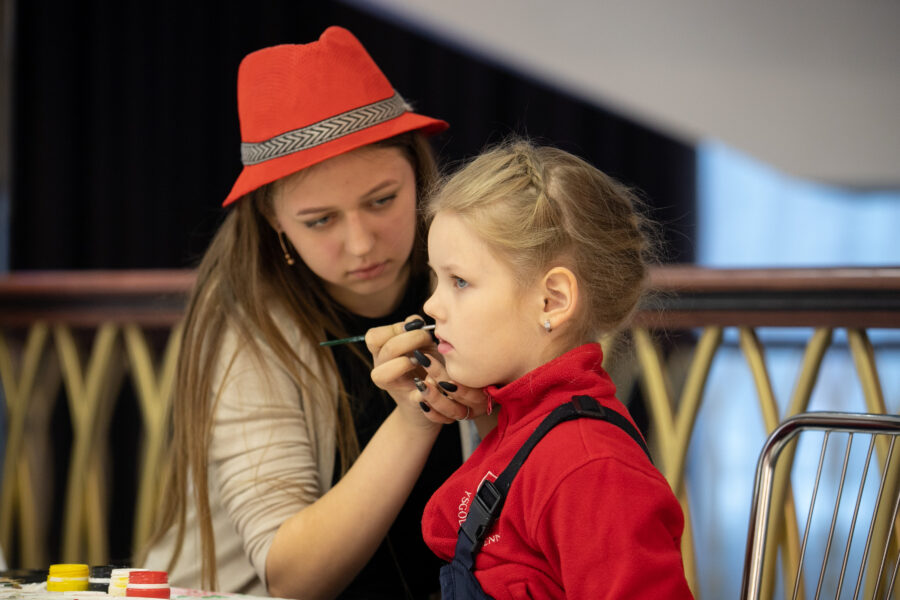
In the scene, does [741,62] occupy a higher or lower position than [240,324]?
higher

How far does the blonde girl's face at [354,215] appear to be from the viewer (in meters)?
1.33

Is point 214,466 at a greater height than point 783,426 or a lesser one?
lesser

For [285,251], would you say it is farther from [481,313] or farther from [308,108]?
[481,313]


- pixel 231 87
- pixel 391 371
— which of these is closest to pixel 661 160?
pixel 231 87

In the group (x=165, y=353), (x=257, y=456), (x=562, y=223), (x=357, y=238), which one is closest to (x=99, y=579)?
(x=257, y=456)

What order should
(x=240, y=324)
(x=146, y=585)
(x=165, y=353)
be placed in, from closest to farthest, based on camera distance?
1. (x=146, y=585)
2. (x=240, y=324)
3. (x=165, y=353)

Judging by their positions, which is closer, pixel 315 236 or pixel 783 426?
pixel 783 426

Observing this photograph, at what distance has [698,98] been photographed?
150 inches

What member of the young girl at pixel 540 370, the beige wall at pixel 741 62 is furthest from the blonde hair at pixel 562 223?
the beige wall at pixel 741 62

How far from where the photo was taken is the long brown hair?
4.59 feet

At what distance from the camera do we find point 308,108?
132 centimetres

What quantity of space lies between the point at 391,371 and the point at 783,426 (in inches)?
18.0

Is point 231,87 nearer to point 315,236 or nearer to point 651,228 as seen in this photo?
point 315,236

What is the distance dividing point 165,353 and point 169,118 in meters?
2.75
